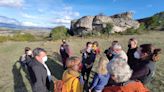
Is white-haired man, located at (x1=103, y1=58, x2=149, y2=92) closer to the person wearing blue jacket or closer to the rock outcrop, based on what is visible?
the person wearing blue jacket

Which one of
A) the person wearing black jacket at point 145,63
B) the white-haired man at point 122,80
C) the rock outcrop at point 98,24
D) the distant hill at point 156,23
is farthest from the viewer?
the rock outcrop at point 98,24

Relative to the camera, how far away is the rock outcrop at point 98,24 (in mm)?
48312

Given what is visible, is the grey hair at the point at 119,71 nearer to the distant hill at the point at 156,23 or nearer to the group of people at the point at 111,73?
the group of people at the point at 111,73

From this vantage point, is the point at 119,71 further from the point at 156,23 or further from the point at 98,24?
the point at 156,23

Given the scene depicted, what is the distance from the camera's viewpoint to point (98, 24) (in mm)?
49406

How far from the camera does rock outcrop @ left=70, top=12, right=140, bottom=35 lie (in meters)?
48.3

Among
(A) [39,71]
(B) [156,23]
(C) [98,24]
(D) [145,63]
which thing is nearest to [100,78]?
(A) [39,71]

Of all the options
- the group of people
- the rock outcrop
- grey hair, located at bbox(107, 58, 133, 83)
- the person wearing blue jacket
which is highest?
grey hair, located at bbox(107, 58, 133, 83)

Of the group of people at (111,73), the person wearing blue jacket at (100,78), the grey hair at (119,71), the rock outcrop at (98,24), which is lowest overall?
the rock outcrop at (98,24)

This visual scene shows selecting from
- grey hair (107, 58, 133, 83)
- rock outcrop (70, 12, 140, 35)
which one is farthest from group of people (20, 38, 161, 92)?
rock outcrop (70, 12, 140, 35)

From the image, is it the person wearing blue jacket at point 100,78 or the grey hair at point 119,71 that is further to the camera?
the person wearing blue jacket at point 100,78

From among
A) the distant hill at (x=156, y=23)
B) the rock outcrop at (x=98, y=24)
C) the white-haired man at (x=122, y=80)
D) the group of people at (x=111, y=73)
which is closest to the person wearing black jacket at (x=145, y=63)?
the group of people at (x=111, y=73)

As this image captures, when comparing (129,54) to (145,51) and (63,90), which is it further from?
(63,90)

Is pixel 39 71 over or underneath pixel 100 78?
over
